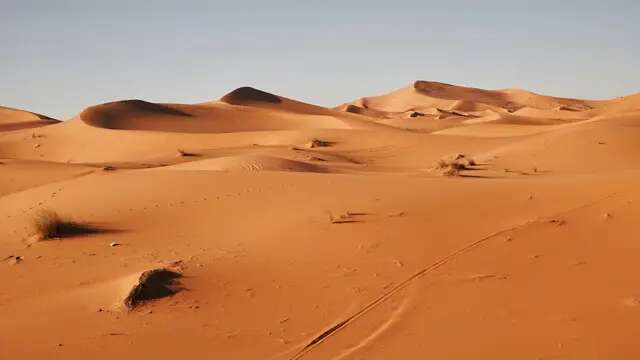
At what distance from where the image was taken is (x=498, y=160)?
1897 cm

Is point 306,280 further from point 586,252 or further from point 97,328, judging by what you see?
point 586,252

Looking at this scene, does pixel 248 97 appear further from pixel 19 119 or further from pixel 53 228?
pixel 53 228

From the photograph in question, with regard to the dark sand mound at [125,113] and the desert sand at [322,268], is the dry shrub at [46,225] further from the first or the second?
the dark sand mound at [125,113]

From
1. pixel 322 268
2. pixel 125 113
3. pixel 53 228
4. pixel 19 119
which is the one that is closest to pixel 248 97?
pixel 125 113

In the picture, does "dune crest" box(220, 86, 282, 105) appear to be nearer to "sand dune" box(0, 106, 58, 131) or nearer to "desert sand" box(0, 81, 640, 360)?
"sand dune" box(0, 106, 58, 131)

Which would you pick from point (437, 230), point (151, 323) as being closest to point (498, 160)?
point (437, 230)

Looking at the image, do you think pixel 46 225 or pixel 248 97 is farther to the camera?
pixel 248 97

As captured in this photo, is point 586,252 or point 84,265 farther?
point 84,265

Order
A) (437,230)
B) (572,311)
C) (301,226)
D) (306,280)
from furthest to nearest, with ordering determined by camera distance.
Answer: (301,226) → (437,230) → (306,280) → (572,311)

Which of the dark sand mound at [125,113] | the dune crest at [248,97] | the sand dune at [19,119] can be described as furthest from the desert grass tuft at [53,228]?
the sand dune at [19,119]

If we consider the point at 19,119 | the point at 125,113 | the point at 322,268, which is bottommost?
the point at 19,119

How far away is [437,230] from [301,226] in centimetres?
152

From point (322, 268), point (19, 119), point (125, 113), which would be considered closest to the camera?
point (322, 268)

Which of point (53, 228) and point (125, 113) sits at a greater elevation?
point (53, 228)
